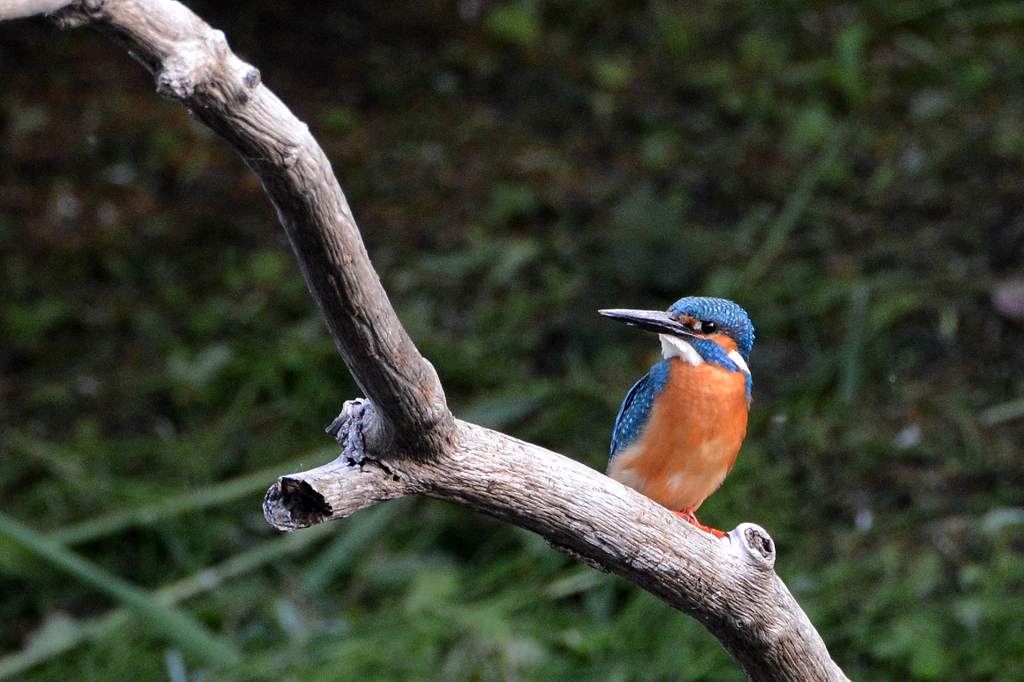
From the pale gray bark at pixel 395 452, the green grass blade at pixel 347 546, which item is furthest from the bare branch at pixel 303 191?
the green grass blade at pixel 347 546

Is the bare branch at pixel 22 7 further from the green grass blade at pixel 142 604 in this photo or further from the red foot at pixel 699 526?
the green grass blade at pixel 142 604

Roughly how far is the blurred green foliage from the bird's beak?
1231mm

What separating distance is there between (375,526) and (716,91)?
2.53 m

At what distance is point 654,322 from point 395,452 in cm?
69

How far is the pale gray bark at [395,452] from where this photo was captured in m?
1.27

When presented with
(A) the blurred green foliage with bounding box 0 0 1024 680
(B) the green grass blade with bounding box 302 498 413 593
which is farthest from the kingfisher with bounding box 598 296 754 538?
(B) the green grass blade with bounding box 302 498 413 593

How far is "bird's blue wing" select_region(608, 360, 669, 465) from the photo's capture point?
2.50m

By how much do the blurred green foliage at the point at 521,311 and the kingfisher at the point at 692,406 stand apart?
1016mm

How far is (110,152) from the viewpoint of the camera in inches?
216

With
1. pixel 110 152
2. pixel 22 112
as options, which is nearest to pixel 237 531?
pixel 110 152

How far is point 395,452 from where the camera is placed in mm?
1754

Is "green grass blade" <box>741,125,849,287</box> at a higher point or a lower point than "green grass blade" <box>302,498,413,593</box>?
higher

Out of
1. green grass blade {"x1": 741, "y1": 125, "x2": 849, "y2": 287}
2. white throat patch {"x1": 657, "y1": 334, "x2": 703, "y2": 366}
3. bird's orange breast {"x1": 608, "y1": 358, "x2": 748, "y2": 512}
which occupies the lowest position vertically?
bird's orange breast {"x1": 608, "y1": 358, "x2": 748, "y2": 512}

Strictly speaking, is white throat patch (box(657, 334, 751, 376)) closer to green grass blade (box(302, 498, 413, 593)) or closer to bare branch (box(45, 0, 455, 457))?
bare branch (box(45, 0, 455, 457))
